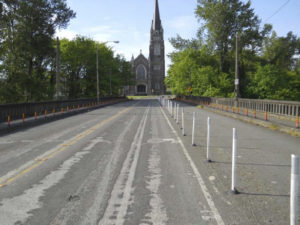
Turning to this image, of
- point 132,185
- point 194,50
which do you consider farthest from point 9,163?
point 194,50

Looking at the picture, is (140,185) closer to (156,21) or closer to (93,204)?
(93,204)

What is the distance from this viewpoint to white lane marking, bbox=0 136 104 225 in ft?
14.1

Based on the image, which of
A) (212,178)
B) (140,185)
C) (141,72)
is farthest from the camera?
(141,72)

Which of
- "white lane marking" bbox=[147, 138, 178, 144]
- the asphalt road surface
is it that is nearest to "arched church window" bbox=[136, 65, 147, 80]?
"white lane marking" bbox=[147, 138, 178, 144]

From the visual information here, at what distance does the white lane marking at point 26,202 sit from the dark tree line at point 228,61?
49.4 metres

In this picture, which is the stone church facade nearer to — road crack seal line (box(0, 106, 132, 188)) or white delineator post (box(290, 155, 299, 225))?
road crack seal line (box(0, 106, 132, 188))

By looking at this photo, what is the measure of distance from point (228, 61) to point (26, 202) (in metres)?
59.9

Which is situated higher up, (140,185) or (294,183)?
(294,183)

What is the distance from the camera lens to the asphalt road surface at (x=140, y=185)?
432cm

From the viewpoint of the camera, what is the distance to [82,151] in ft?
30.5

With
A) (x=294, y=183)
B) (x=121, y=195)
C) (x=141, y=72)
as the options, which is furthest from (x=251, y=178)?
(x=141, y=72)

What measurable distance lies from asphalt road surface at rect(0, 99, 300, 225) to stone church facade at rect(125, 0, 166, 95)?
124404 mm

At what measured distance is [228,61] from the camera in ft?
198

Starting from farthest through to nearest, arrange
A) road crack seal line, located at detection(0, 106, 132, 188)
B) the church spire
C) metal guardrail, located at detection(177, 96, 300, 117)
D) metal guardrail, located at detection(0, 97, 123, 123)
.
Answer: the church spire < metal guardrail, located at detection(0, 97, 123, 123) < metal guardrail, located at detection(177, 96, 300, 117) < road crack seal line, located at detection(0, 106, 132, 188)
